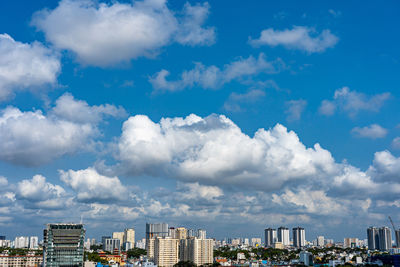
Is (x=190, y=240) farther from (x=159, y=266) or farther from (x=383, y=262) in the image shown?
(x=383, y=262)

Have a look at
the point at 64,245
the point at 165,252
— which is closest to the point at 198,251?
the point at 165,252

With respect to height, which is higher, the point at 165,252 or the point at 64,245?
the point at 64,245

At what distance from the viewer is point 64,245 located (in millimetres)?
111312

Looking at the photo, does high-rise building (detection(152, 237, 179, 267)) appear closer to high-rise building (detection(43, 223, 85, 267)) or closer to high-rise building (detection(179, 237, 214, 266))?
high-rise building (detection(179, 237, 214, 266))

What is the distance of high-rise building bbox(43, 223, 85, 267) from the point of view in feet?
361

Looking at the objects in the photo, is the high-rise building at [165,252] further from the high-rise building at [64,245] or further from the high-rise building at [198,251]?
the high-rise building at [64,245]

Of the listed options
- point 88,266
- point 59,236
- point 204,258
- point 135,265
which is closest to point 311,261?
point 204,258

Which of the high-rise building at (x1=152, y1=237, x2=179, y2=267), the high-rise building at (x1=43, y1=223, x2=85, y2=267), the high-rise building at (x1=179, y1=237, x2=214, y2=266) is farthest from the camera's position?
the high-rise building at (x1=152, y1=237, x2=179, y2=267)

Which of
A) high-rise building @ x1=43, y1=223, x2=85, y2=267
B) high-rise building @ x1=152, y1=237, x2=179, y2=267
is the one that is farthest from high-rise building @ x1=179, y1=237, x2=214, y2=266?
high-rise building @ x1=43, y1=223, x2=85, y2=267

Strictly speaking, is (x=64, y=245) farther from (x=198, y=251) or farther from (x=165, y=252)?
(x=198, y=251)

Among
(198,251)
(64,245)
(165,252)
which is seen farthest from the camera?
(165,252)

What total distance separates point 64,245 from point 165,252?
215 feet

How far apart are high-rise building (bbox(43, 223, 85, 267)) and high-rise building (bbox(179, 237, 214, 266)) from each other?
209 ft

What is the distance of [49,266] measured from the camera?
4301 inches
